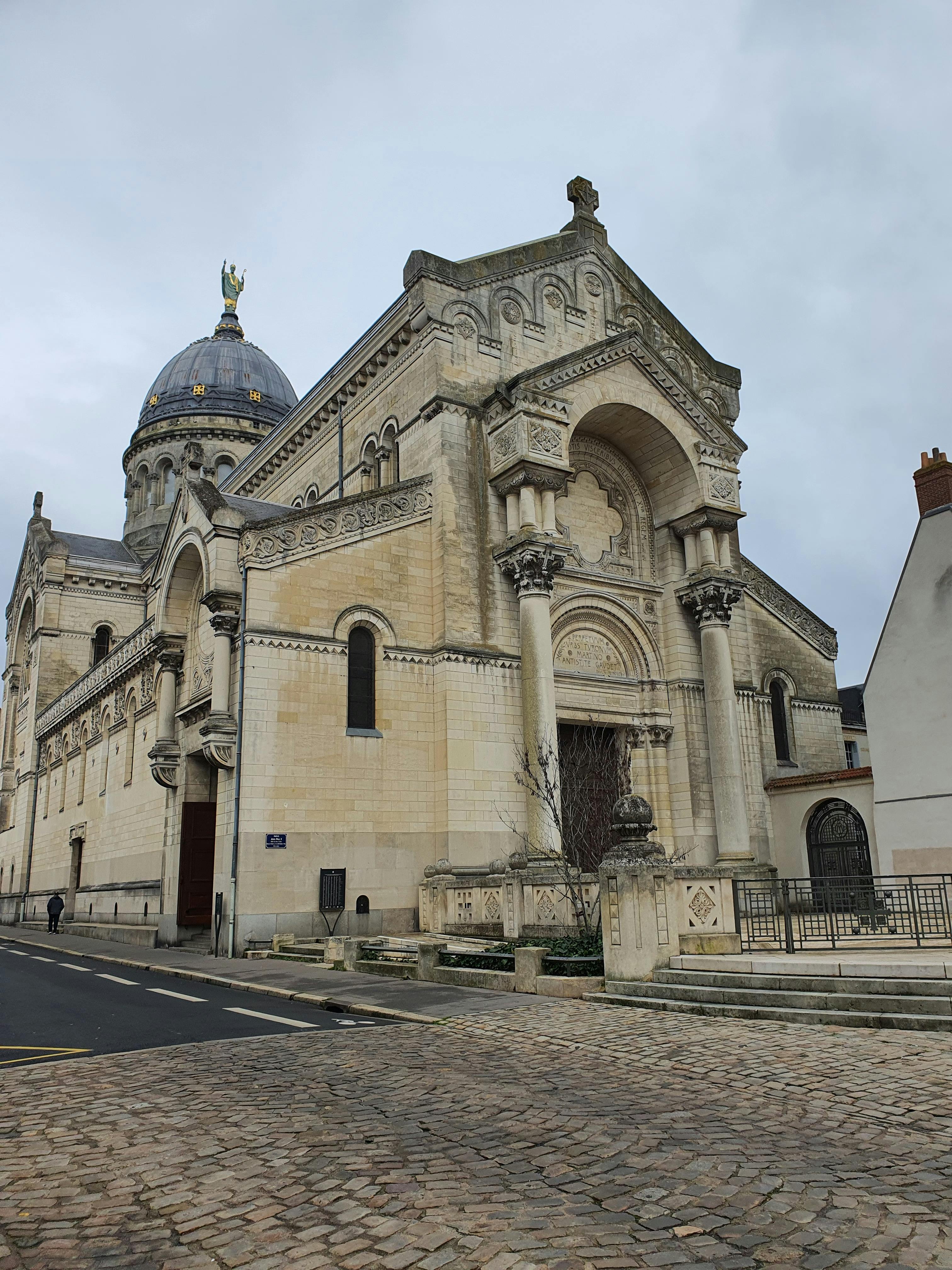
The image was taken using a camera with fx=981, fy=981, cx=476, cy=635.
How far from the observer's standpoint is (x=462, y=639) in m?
23.8

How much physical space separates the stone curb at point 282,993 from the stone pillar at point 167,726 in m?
4.86

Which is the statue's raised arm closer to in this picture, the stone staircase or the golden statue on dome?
the golden statue on dome

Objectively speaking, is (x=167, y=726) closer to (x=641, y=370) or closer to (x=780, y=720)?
(x=641, y=370)

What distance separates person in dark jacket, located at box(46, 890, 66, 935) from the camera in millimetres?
34375

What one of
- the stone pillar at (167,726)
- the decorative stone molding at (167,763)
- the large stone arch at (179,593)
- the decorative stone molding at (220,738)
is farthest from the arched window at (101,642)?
the decorative stone molding at (220,738)

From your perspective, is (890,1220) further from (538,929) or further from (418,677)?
(418,677)

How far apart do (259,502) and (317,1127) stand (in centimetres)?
2147

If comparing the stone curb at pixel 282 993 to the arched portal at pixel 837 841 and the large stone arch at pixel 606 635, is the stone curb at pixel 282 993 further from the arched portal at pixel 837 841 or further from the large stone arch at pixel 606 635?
the arched portal at pixel 837 841

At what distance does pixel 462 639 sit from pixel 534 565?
8.20 feet

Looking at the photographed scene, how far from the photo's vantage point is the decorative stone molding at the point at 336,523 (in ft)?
72.4

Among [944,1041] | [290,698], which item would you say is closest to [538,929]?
[290,698]

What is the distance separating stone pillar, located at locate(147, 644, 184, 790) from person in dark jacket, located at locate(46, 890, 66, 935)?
31.2ft

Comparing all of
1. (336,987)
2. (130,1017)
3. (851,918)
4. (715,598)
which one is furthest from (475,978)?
(715,598)

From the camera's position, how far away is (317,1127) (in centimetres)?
652
